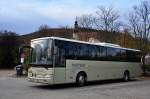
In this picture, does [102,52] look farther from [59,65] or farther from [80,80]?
[59,65]

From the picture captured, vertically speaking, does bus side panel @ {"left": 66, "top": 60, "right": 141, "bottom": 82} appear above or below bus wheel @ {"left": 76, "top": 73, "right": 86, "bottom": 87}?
above

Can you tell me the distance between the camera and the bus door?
63.7 feet

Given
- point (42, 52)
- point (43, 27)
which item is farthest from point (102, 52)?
point (43, 27)

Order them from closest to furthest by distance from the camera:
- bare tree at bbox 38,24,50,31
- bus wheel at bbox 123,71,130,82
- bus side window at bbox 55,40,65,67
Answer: bus side window at bbox 55,40,65,67
bus wheel at bbox 123,71,130,82
bare tree at bbox 38,24,50,31

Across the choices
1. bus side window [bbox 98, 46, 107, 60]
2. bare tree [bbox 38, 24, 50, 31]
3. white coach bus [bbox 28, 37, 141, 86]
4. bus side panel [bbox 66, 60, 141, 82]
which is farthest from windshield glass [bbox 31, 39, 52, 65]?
bare tree [bbox 38, 24, 50, 31]

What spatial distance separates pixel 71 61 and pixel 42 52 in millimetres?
2074

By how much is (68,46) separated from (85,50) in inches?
79.1

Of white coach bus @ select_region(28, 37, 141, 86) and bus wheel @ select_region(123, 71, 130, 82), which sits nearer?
white coach bus @ select_region(28, 37, 141, 86)

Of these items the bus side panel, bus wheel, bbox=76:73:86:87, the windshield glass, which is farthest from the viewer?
bus wheel, bbox=76:73:86:87

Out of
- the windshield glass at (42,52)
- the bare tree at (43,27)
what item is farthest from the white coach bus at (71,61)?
the bare tree at (43,27)

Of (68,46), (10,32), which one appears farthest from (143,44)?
(68,46)

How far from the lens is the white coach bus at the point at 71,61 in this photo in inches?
762

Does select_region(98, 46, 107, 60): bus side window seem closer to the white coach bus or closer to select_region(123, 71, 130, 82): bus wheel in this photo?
the white coach bus

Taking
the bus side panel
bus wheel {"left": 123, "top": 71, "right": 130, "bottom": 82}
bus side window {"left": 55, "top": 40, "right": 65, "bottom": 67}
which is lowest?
bus wheel {"left": 123, "top": 71, "right": 130, "bottom": 82}
